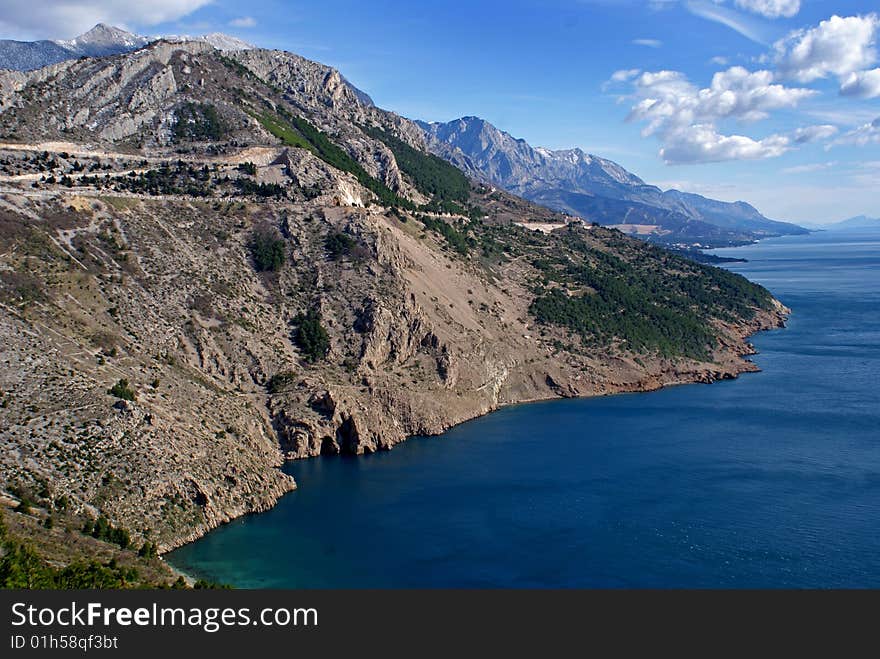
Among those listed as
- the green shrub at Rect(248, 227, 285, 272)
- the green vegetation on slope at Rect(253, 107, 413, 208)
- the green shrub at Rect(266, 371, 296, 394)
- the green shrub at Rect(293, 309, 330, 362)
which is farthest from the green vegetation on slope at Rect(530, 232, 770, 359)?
Answer: the green shrub at Rect(266, 371, 296, 394)

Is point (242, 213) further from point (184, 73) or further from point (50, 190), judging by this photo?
point (184, 73)

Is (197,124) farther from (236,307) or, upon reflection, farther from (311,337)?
(311,337)

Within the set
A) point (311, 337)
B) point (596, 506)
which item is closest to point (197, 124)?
point (311, 337)

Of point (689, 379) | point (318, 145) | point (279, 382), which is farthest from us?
point (318, 145)

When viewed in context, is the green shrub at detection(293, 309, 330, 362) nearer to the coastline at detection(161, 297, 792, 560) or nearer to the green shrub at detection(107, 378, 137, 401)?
the coastline at detection(161, 297, 792, 560)

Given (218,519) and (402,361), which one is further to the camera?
(402,361)

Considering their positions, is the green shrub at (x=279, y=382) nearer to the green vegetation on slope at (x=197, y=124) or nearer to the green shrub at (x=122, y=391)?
the green shrub at (x=122, y=391)

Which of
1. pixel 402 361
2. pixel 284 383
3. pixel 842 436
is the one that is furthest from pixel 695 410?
pixel 284 383
